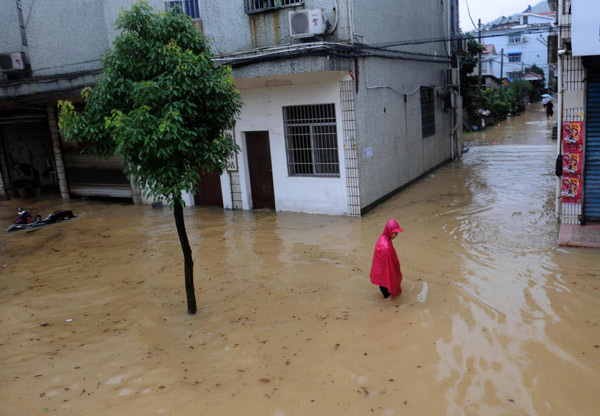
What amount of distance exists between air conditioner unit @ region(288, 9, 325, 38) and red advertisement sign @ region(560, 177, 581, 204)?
542 cm

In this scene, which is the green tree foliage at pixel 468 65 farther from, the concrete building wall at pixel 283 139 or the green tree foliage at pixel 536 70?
the green tree foliage at pixel 536 70

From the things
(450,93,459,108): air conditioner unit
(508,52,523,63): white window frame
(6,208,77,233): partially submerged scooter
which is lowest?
(6,208,77,233): partially submerged scooter

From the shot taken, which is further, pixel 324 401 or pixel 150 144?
pixel 150 144

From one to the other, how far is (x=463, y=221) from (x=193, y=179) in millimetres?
6226

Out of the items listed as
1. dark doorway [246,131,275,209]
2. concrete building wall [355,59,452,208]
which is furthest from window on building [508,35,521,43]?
dark doorway [246,131,275,209]

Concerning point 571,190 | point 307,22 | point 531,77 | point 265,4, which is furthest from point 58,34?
point 531,77

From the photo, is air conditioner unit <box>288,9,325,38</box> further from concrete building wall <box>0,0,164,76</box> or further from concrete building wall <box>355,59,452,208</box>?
concrete building wall <box>0,0,164,76</box>

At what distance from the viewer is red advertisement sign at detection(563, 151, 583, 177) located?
8602 millimetres

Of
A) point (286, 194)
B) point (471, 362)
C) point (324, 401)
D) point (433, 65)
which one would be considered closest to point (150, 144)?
point (324, 401)

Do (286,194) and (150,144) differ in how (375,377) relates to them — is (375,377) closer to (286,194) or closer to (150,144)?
(150,144)

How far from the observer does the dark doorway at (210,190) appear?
1309cm

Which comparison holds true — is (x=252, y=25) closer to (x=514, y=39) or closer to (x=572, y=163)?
(x=572, y=163)

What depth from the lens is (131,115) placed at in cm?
555

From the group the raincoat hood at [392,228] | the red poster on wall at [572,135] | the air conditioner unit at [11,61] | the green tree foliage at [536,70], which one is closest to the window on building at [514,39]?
the green tree foliage at [536,70]
